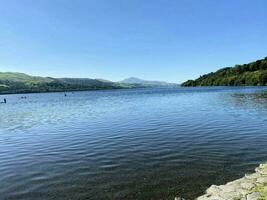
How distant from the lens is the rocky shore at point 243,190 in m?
13.1

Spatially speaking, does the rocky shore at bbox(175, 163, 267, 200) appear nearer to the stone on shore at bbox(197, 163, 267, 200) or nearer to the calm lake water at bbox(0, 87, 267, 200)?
the stone on shore at bbox(197, 163, 267, 200)

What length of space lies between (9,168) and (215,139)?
18312 mm

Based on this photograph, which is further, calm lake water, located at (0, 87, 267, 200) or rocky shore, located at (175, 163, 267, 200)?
calm lake water, located at (0, 87, 267, 200)

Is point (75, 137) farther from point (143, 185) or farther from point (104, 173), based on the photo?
point (143, 185)

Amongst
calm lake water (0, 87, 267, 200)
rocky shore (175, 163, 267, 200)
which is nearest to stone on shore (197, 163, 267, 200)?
rocky shore (175, 163, 267, 200)

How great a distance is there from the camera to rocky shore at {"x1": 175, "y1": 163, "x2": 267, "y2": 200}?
43.0 feet

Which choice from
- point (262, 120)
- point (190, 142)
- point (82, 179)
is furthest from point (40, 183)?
point (262, 120)

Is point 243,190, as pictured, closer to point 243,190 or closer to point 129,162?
point 243,190

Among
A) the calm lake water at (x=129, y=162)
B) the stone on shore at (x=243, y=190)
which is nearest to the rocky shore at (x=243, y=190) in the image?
the stone on shore at (x=243, y=190)

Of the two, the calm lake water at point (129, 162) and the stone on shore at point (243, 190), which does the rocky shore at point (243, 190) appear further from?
the calm lake water at point (129, 162)

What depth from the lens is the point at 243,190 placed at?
14023mm

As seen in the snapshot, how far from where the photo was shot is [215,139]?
28656 millimetres

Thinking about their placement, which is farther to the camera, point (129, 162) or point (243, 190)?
point (129, 162)

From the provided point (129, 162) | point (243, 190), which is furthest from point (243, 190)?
point (129, 162)
